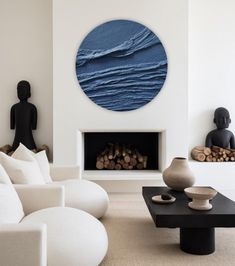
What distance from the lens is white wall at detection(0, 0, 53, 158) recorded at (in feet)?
15.4

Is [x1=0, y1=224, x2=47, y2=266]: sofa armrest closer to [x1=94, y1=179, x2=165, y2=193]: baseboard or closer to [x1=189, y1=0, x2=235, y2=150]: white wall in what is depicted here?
[x1=94, y1=179, x2=165, y2=193]: baseboard

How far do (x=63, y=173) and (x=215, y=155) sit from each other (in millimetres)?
2248

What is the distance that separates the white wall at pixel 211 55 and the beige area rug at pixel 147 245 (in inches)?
86.1

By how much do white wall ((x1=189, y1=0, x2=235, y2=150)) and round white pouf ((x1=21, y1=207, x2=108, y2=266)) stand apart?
3.14m

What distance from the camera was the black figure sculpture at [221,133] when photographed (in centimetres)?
473

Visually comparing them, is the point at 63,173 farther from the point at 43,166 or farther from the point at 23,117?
the point at 23,117

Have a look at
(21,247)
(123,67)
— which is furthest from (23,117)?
(21,247)

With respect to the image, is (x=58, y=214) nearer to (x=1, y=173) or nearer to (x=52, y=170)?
(x=1, y=173)

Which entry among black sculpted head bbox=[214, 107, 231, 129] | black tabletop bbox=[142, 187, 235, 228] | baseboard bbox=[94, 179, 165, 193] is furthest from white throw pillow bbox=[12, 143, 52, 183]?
black sculpted head bbox=[214, 107, 231, 129]

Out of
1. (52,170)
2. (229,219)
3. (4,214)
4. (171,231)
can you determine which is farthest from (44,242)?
(52,170)

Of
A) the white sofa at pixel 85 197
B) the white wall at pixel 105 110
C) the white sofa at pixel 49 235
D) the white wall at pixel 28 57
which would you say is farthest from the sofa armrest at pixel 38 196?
the white wall at pixel 28 57

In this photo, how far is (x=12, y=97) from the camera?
15.7 feet

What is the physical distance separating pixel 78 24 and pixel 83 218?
9.72 ft

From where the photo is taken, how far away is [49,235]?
1.93m
